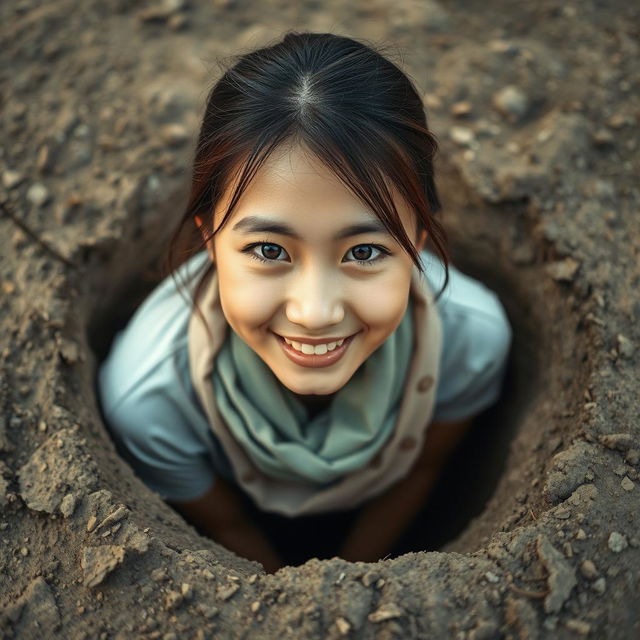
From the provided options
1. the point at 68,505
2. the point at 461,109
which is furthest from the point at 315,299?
the point at 461,109

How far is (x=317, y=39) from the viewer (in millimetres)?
1338

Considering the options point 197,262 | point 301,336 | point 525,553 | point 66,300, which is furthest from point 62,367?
point 525,553

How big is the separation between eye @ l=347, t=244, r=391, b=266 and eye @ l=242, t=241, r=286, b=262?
13 cm

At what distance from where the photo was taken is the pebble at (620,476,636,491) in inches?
54.3

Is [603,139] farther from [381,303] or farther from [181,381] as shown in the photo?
[181,381]

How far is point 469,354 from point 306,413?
1.40 feet

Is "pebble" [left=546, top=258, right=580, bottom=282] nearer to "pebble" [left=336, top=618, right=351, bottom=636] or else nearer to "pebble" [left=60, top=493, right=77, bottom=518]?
"pebble" [left=336, top=618, right=351, bottom=636]

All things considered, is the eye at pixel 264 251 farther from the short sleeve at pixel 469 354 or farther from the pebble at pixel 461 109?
the pebble at pixel 461 109

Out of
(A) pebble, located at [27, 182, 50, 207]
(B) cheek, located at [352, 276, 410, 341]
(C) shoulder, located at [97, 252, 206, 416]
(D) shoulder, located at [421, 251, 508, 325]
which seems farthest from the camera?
(A) pebble, located at [27, 182, 50, 207]

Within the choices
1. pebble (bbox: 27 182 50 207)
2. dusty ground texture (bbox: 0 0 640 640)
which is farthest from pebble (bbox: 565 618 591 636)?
pebble (bbox: 27 182 50 207)

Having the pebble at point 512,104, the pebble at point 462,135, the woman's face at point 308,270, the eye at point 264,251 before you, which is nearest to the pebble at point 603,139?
the pebble at point 512,104

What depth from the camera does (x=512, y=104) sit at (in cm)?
207

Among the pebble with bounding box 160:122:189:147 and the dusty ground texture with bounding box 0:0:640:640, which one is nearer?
the dusty ground texture with bounding box 0:0:640:640

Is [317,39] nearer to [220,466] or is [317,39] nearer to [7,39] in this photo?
[220,466]
